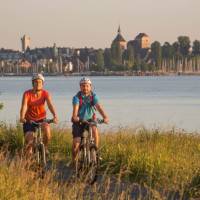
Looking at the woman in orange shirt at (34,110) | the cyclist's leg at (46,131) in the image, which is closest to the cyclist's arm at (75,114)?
the woman in orange shirt at (34,110)

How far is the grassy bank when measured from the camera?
9.70 m

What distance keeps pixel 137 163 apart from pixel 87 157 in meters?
1.15

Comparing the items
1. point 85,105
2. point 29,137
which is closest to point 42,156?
point 29,137

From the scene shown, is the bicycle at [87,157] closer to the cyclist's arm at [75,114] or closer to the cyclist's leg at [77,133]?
the cyclist's leg at [77,133]

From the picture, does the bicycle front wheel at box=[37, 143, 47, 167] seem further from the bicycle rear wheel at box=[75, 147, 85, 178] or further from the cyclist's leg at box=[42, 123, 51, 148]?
the bicycle rear wheel at box=[75, 147, 85, 178]

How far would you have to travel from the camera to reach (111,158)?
12586mm

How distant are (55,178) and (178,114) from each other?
3393 centimetres

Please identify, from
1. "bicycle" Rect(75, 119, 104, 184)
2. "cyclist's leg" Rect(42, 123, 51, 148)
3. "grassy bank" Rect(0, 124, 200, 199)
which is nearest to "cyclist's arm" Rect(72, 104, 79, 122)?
"bicycle" Rect(75, 119, 104, 184)

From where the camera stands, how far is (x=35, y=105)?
11359 mm

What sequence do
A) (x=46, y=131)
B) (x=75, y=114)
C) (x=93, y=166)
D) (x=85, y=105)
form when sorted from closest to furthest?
(x=93, y=166), (x=75, y=114), (x=46, y=131), (x=85, y=105)

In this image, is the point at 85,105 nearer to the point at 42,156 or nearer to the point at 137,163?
the point at 42,156

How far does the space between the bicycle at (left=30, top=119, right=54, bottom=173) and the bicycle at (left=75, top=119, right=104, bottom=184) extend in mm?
528

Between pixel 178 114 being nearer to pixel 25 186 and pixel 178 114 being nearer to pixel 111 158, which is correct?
pixel 111 158

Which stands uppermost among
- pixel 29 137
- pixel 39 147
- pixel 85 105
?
pixel 85 105
